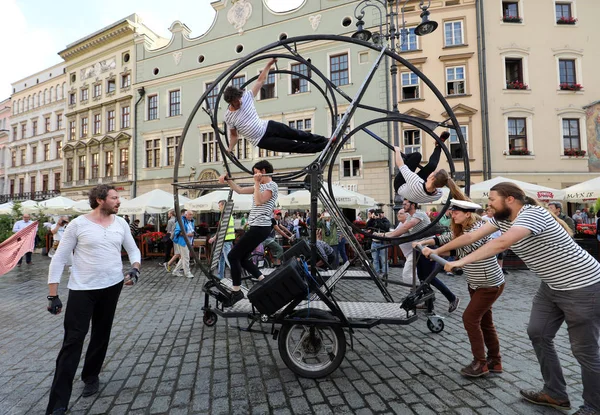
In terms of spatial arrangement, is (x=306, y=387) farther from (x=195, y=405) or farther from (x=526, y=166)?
(x=526, y=166)

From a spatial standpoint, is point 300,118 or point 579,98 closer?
point 579,98

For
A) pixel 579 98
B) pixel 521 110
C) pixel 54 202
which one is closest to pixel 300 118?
pixel 521 110

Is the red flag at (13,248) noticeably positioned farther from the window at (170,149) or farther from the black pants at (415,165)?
the window at (170,149)

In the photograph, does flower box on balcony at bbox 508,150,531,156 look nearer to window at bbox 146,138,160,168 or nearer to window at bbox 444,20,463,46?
window at bbox 444,20,463,46

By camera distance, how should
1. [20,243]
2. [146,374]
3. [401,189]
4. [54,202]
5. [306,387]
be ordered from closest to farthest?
[306,387]
[146,374]
[401,189]
[20,243]
[54,202]

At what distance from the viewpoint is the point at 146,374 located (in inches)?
150

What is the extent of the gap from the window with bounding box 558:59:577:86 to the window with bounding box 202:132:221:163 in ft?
75.9

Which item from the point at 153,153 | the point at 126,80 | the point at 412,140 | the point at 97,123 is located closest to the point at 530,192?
the point at 412,140

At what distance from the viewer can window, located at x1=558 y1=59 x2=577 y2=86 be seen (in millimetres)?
20703

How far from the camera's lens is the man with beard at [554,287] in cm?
278

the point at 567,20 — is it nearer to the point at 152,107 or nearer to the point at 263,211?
the point at 263,211

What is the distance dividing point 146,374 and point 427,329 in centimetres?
398

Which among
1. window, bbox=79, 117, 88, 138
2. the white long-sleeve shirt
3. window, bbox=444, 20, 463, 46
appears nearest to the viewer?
the white long-sleeve shirt

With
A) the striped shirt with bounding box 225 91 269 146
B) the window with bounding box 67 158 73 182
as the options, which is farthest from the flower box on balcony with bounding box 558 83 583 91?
the window with bounding box 67 158 73 182
